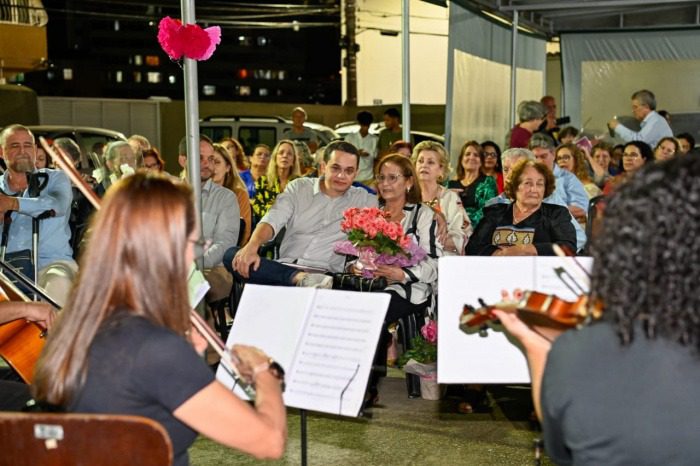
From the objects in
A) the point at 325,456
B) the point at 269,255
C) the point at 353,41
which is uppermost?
the point at 353,41

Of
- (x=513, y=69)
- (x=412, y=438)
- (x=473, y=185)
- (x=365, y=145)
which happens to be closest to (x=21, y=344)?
(x=412, y=438)

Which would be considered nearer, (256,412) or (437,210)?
(256,412)

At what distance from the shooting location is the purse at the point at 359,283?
18.7ft

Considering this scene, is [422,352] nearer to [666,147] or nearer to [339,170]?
[339,170]

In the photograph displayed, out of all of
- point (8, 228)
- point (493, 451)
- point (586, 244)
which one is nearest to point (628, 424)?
point (493, 451)

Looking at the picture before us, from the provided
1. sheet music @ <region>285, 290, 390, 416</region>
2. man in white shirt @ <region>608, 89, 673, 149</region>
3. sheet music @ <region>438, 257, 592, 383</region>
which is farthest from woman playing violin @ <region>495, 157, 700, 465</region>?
man in white shirt @ <region>608, 89, 673, 149</region>

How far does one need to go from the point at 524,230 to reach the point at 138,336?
4055 millimetres

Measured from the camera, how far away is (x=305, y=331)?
327 centimetres

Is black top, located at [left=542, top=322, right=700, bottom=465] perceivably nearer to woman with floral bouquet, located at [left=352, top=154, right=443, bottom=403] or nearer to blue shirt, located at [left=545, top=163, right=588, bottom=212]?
woman with floral bouquet, located at [left=352, top=154, right=443, bottom=403]

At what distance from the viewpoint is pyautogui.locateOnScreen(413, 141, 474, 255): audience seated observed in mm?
6734

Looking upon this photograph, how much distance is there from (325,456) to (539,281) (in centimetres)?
168

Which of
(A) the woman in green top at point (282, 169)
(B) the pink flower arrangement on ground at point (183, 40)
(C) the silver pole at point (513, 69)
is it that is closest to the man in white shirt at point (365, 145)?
(C) the silver pole at point (513, 69)

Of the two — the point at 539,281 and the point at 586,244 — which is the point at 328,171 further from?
the point at 539,281

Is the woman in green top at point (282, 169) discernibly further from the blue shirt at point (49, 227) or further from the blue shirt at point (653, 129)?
the blue shirt at point (653, 129)
